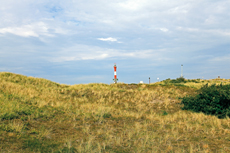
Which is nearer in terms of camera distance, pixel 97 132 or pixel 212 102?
pixel 97 132

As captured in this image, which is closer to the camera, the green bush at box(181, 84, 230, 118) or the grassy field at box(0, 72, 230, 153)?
the grassy field at box(0, 72, 230, 153)

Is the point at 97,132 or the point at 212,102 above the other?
the point at 212,102

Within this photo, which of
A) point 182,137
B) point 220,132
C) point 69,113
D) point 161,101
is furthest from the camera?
point 161,101

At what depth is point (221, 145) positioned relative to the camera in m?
7.72

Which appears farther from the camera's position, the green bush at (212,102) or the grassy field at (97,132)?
the green bush at (212,102)

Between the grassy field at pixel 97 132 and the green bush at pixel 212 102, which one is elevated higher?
the green bush at pixel 212 102

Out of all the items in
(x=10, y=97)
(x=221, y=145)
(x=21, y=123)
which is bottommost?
(x=221, y=145)

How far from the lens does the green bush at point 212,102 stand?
13.5m

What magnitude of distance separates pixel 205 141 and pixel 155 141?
2.10 meters

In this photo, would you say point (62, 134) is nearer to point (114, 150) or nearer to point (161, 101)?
point (114, 150)

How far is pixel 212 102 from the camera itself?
1405cm

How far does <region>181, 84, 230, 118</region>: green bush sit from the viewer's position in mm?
13461

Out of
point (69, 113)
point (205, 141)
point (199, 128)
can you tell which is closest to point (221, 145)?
point (205, 141)

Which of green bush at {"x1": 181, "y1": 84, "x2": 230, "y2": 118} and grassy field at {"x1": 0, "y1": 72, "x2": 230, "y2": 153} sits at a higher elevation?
green bush at {"x1": 181, "y1": 84, "x2": 230, "y2": 118}
